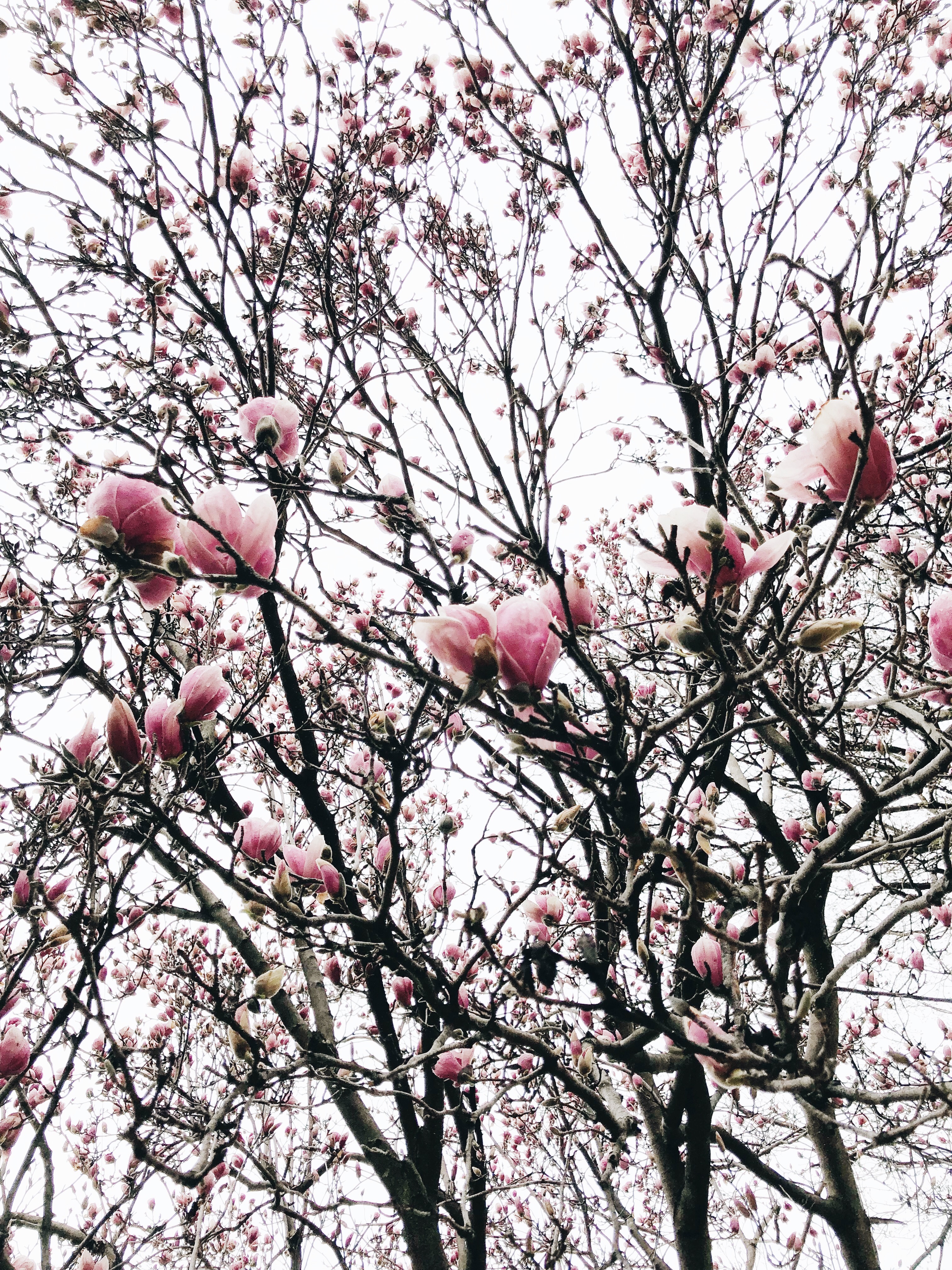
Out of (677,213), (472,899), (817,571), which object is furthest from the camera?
(677,213)

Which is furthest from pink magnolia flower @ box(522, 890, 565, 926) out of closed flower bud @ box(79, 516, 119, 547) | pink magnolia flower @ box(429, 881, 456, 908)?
closed flower bud @ box(79, 516, 119, 547)

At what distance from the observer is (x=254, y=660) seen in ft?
16.2

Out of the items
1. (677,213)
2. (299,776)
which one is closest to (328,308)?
(677,213)

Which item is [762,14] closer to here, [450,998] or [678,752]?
[678,752]

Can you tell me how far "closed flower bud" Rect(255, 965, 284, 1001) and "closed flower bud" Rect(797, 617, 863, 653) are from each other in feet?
4.22

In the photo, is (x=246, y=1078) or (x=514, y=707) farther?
(x=246, y=1078)

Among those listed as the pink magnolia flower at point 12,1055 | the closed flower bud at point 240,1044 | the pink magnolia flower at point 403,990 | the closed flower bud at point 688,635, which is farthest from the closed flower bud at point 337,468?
the pink magnolia flower at point 403,990

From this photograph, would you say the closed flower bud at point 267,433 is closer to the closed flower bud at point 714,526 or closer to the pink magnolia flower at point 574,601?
the pink magnolia flower at point 574,601

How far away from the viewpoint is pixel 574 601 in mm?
1214

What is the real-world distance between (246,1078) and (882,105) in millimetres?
5045

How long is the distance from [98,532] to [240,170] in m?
2.85

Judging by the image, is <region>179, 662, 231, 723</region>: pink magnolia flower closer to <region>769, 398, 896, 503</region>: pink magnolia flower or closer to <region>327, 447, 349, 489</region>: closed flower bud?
<region>327, 447, 349, 489</region>: closed flower bud

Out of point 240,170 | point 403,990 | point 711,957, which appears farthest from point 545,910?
point 240,170

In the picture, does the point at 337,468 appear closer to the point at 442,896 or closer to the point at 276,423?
the point at 276,423
